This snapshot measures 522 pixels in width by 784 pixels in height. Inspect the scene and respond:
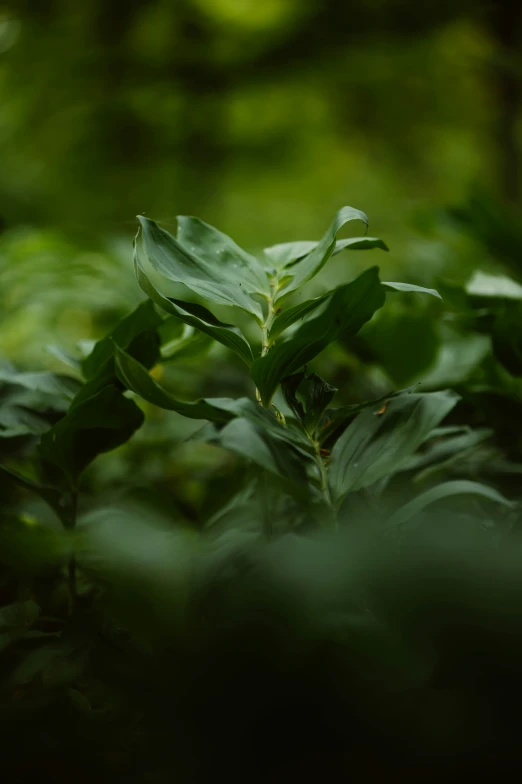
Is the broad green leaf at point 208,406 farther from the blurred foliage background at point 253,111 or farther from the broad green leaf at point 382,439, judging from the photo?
the blurred foliage background at point 253,111

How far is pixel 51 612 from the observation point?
40 centimetres

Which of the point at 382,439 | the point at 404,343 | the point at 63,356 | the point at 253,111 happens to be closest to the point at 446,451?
→ the point at 382,439

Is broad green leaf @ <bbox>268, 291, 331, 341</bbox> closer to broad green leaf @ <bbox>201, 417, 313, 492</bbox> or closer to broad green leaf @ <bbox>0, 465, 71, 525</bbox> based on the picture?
broad green leaf @ <bbox>201, 417, 313, 492</bbox>

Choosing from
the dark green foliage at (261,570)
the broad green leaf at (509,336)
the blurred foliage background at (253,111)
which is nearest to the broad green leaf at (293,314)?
the dark green foliage at (261,570)

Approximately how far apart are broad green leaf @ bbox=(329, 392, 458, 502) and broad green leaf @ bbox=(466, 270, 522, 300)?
231 mm

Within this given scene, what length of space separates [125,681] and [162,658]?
0.02 metres

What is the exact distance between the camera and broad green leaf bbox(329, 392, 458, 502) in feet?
1.10

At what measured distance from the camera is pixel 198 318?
0.34 meters

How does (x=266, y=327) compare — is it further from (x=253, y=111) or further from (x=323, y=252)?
(x=253, y=111)

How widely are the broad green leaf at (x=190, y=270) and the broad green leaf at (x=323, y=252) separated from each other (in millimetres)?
31

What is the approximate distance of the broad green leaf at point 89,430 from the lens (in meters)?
0.37

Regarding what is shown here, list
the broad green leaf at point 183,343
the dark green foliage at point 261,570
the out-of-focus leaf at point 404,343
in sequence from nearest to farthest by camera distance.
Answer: the dark green foliage at point 261,570
the broad green leaf at point 183,343
the out-of-focus leaf at point 404,343

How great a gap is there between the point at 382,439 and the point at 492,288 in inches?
10.9

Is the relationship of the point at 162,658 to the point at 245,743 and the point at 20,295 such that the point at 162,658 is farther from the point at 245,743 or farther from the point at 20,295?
the point at 20,295
